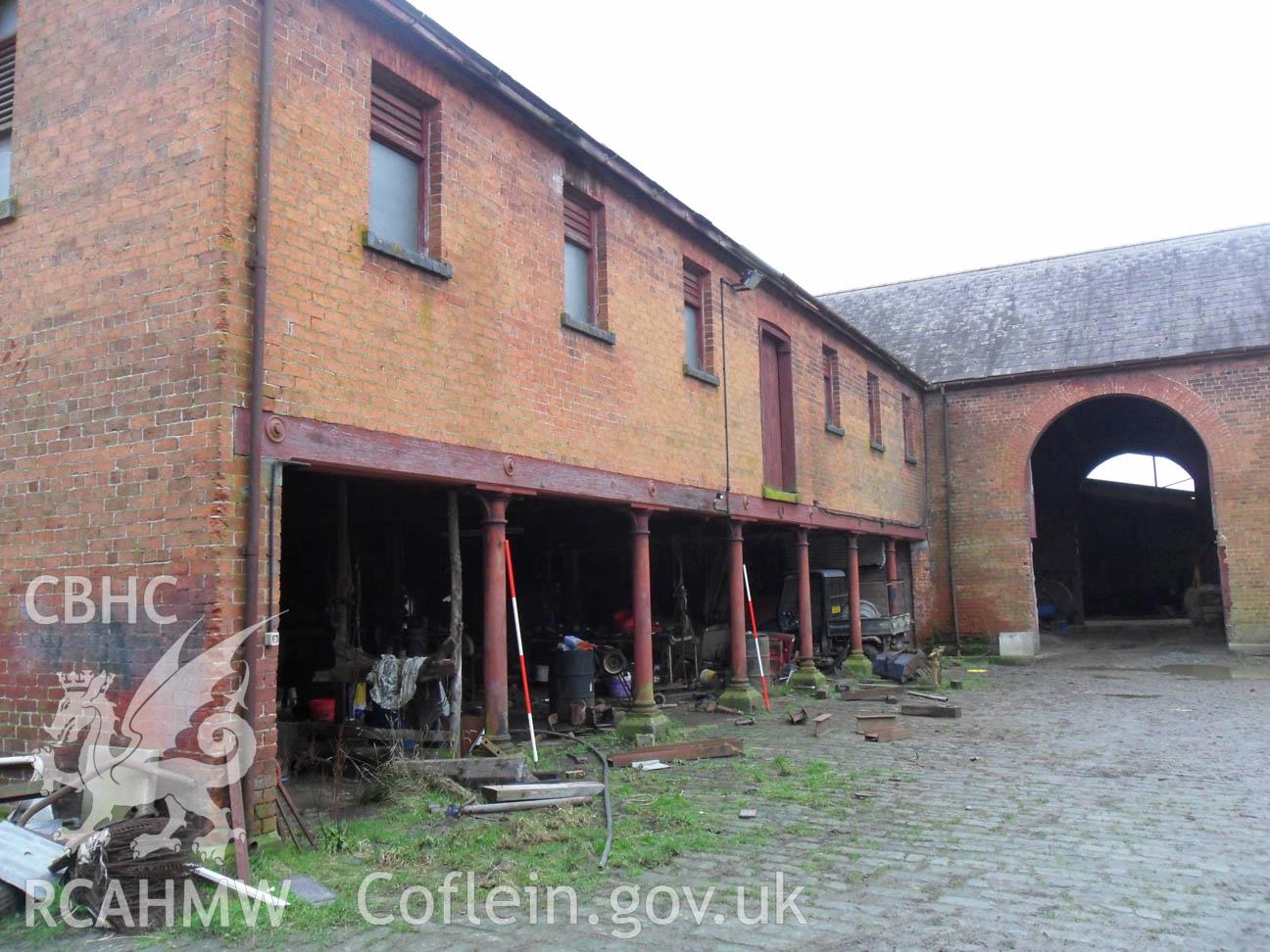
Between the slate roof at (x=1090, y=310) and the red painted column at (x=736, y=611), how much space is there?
11.8 meters

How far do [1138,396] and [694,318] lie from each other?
42.5 feet

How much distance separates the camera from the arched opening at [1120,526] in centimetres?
3017

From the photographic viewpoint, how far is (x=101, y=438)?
6.78 metres

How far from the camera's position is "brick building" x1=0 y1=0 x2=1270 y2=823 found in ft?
21.3

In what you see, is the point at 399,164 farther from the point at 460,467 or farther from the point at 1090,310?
the point at 1090,310

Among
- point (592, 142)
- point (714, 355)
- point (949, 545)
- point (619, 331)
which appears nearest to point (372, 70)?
point (592, 142)

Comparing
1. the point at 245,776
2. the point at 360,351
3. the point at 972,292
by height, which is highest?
the point at 972,292

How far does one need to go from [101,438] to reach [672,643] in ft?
33.7

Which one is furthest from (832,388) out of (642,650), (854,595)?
(642,650)

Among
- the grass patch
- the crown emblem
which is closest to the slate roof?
the grass patch

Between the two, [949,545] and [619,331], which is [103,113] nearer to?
[619,331]

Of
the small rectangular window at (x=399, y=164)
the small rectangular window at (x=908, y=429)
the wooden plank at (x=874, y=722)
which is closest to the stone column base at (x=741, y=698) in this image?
the wooden plank at (x=874, y=722)

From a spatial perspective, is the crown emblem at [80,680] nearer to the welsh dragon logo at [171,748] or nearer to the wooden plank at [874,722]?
the welsh dragon logo at [171,748]

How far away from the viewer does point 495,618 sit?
8.98m
